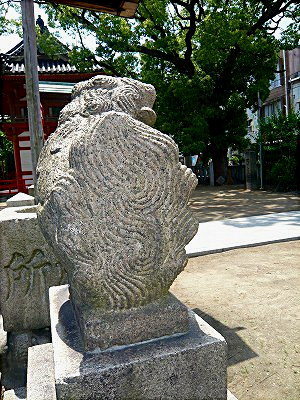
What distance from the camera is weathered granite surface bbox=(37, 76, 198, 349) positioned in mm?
1440

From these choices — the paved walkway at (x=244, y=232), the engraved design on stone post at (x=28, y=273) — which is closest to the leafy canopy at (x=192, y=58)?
the paved walkway at (x=244, y=232)

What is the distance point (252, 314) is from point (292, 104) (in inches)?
890

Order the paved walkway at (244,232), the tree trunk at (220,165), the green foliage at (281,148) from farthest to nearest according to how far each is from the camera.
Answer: the tree trunk at (220,165), the green foliage at (281,148), the paved walkway at (244,232)

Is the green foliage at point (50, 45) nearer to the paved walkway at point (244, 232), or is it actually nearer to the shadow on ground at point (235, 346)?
the paved walkway at point (244, 232)

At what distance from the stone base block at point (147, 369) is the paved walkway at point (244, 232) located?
3.61 meters

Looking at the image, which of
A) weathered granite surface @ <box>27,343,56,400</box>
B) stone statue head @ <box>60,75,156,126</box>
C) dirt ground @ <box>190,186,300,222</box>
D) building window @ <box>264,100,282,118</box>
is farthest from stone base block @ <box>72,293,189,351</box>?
building window @ <box>264,100,282,118</box>

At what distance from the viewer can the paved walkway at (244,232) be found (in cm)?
548

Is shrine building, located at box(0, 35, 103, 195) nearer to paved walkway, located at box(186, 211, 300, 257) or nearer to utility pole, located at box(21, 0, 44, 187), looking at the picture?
utility pole, located at box(21, 0, 44, 187)

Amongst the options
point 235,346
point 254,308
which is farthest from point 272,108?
point 235,346

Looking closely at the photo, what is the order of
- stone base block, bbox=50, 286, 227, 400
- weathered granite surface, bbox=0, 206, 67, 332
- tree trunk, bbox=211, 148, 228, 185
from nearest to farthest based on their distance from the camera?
stone base block, bbox=50, 286, 227, 400, weathered granite surface, bbox=0, 206, 67, 332, tree trunk, bbox=211, 148, 228, 185

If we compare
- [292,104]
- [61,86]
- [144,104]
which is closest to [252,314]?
[144,104]

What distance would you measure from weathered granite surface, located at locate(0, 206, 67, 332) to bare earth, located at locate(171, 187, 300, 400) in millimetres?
1449

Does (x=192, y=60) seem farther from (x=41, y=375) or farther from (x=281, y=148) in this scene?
(x=41, y=375)

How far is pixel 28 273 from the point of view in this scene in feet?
8.89
